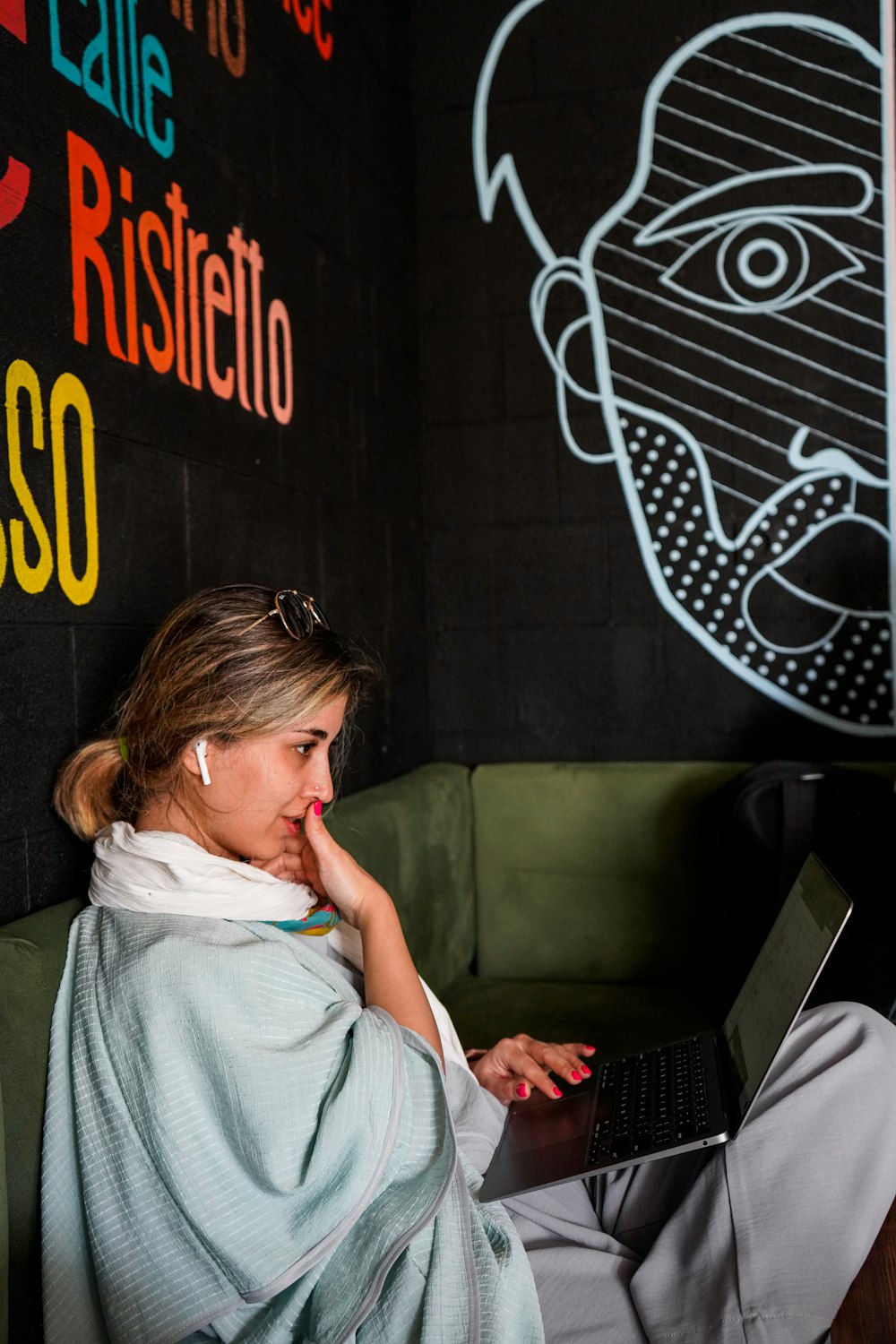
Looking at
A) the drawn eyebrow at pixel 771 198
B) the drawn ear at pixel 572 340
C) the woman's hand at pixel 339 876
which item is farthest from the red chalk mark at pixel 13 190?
the drawn eyebrow at pixel 771 198

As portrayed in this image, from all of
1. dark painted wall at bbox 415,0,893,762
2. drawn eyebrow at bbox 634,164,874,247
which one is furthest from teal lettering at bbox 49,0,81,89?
drawn eyebrow at bbox 634,164,874,247

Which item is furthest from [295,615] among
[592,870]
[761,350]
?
[761,350]

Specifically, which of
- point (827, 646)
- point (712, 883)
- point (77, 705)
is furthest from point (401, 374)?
point (77, 705)

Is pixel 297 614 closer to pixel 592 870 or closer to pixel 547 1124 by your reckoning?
pixel 547 1124

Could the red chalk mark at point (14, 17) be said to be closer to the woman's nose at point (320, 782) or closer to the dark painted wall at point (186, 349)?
the dark painted wall at point (186, 349)

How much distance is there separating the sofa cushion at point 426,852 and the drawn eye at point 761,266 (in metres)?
1.27

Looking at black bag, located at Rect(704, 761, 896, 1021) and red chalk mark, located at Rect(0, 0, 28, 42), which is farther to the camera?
black bag, located at Rect(704, 761, 896, 1021)

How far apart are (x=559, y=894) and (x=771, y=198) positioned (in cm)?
→ 167

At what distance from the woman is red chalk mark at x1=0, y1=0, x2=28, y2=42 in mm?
680

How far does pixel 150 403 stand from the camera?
64.5 inches

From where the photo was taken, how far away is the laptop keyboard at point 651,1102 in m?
1.25

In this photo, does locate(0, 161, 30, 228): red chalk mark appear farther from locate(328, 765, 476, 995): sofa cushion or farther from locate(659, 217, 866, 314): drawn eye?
locate(659, 217, 866, 314): drawn eye

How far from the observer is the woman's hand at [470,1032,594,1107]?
1495 mm

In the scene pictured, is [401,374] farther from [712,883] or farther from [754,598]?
[712,883]
